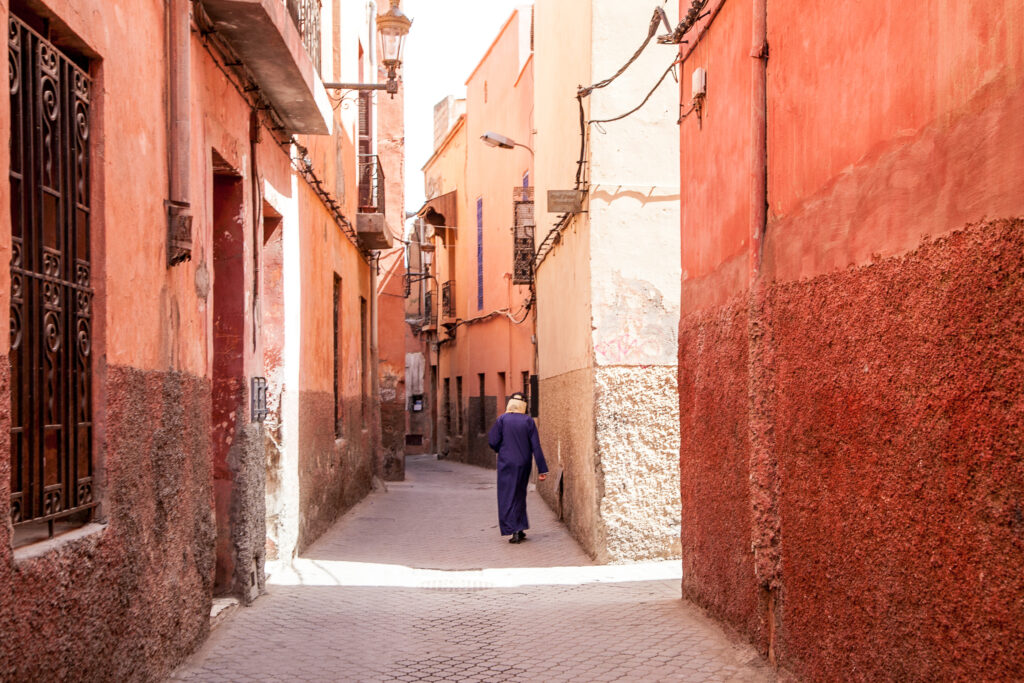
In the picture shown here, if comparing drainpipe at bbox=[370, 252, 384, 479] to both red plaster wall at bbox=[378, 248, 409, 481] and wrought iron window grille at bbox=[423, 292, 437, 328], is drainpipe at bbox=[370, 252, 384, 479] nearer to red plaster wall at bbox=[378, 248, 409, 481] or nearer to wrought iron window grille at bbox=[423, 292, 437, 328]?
red plaster wall at bbox=[378, 248, 409, 481]

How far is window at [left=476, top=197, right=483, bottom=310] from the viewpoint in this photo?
88.7 feet

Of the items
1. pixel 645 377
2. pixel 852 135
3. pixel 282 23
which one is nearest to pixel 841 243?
pixel 852 135

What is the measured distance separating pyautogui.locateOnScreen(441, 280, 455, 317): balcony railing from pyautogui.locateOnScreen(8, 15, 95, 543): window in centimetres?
2577

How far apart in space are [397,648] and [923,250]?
13.6 feet

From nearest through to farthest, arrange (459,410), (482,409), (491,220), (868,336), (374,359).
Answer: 1. (868,336)
2. (374,359)
3. (491,220)
4. (482,409)
5. (459,410)

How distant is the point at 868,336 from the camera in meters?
4.31

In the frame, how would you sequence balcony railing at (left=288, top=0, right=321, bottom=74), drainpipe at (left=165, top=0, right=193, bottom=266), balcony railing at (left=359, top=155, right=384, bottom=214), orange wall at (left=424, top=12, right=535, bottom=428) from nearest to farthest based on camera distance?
drainpipe at (left=165, top=0, right=193, bottom=266) → balcony railing at (left=288, top=0, right=321, bottom=74) → balcony railing at (left=359, top=155, right=384, bottom=214) → orange wall at (left=424, top=12, right=535, bottom=428)

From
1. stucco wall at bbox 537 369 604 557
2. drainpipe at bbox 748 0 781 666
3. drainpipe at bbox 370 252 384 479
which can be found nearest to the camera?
drainpipe at bbox 748 0 781 666

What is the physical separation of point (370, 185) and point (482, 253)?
379 inches

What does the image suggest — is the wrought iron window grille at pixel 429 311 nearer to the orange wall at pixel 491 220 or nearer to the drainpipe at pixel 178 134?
the orange wall at pixel 491 220

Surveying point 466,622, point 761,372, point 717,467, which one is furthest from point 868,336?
point 466,622

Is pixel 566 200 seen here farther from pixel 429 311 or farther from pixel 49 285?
pixel 429 311

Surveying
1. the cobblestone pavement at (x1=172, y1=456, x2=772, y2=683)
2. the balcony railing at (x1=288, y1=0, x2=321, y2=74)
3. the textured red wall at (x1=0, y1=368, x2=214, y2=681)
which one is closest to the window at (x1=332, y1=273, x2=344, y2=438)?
the cobblestone pavement at (x1=172, y1=456, x2=772, y2=683)

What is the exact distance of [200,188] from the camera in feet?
22.6
